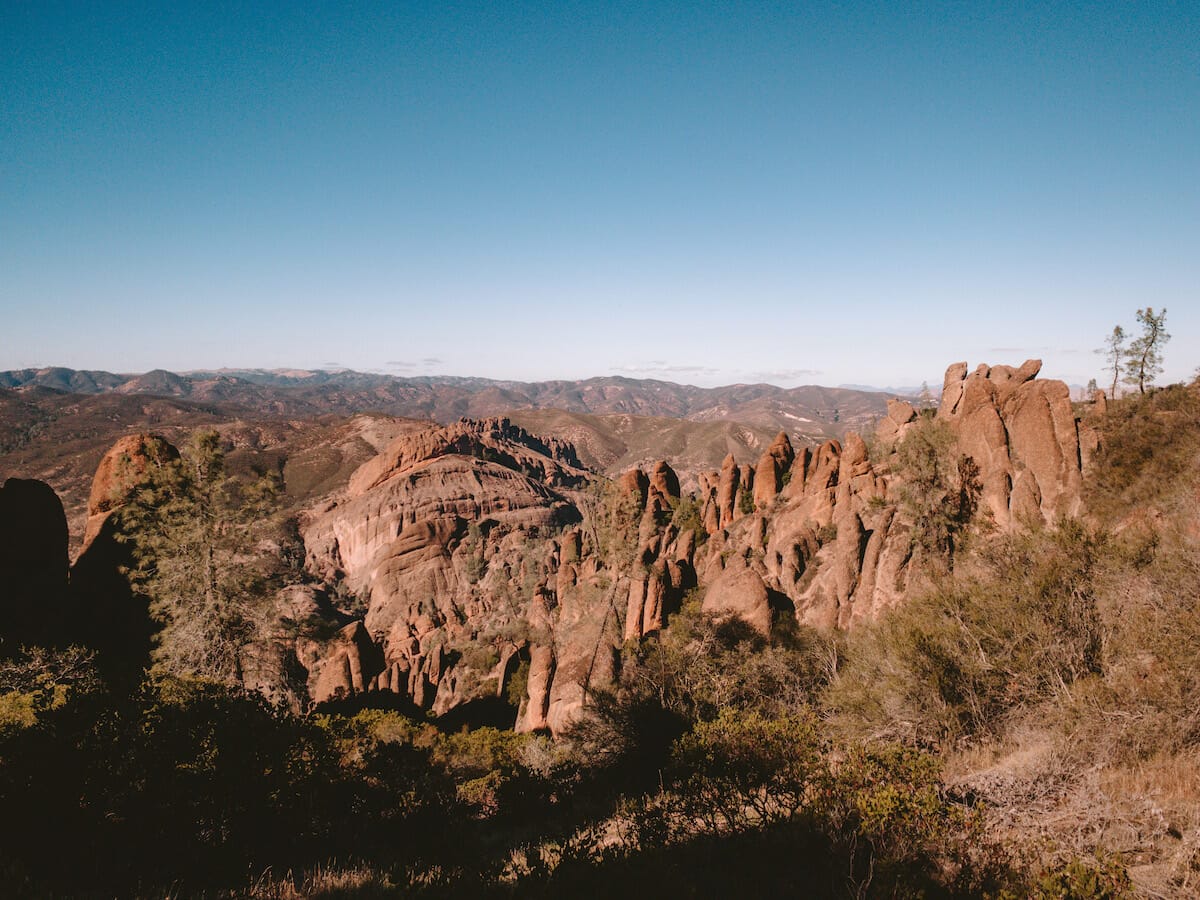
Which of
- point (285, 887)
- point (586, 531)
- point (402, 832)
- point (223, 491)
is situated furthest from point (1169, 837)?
point (586, 531)

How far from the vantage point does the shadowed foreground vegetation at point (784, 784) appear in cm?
736

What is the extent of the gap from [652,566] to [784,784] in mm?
32677

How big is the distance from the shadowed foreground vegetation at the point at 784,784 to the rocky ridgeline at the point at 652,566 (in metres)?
A: 7.64

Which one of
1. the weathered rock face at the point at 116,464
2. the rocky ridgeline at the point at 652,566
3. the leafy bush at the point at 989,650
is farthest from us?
the weathered rock face at the point at 116,464

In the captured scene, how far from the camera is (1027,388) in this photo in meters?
28.3

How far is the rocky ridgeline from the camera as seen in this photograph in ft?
91.4

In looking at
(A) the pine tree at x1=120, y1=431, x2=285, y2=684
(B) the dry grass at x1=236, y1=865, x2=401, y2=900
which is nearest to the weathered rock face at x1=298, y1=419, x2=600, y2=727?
(A) the pine tree at x1=120, y1=431, x2=285, y2=684

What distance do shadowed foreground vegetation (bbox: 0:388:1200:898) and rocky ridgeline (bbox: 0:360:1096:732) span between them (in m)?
7.64

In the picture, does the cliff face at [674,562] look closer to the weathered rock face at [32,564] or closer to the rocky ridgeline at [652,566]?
the rocky ridgeline at [652,566]

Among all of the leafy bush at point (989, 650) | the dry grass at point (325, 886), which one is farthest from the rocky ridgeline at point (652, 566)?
the dry grass at point (325, 886)

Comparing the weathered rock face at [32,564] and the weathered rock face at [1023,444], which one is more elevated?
the weathered rock face at [1023,444]

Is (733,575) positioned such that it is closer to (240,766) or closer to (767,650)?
(767,650)

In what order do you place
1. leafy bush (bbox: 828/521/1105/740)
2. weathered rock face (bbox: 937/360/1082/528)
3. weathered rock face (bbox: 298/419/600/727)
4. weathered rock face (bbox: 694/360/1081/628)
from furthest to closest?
weathered rock face (bbox: 298/419/600/727) < weathered rock face (bbox: 694/360/1081/628) < weathered rock face (bbox: 937/360/1082/528) < leafy bush (bbox: 828/521/1105/740)

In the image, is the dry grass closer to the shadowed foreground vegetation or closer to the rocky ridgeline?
the shadowed foreground vegetation
